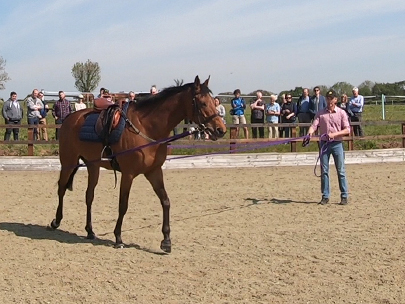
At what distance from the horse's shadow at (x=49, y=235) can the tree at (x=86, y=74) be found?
4856 centimetres

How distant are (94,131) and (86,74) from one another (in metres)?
51.0

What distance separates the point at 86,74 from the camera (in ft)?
187

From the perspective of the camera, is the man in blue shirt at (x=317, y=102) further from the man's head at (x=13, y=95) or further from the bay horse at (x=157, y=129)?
the bay horse at (x=157, y=129)

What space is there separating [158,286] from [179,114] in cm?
228

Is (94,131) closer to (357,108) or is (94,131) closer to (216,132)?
(216,132)

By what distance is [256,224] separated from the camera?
838cm

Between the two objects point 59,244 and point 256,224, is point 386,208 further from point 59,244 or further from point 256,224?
point 59,244

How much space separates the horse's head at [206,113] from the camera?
6.63 m

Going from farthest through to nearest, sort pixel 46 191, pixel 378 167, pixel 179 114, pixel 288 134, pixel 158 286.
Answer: pixel 288 134
pixel 378 167
pixel 46 191
pixel 179 114
pixel 158 286

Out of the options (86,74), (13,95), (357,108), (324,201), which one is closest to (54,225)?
(324,201)

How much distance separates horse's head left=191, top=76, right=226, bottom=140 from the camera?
21.8 feet

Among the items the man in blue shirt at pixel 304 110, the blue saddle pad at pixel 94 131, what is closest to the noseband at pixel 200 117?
the blue saddle pad at pixel 94 131

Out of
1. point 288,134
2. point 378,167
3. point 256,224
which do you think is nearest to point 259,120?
point 288,134

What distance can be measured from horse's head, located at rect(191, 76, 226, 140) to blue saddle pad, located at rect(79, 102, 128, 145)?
37.9 inches
